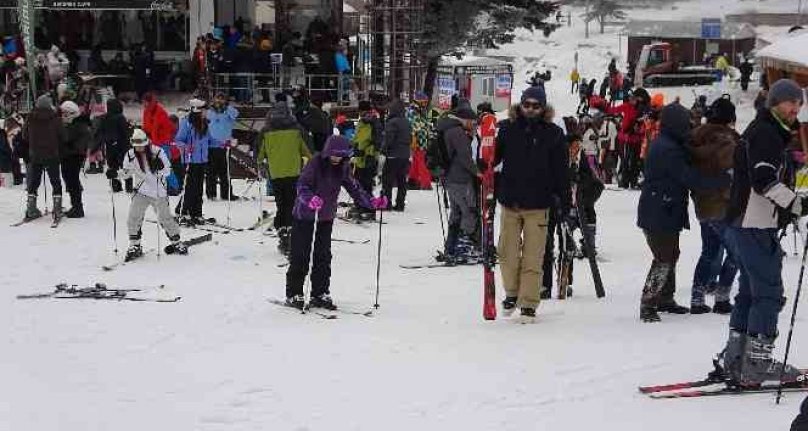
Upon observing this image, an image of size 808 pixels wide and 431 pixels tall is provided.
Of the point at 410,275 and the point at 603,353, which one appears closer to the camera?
the point at 603,353

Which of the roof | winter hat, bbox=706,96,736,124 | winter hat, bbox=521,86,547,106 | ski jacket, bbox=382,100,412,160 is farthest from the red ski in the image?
the roof

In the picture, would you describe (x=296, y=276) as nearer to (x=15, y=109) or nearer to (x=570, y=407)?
(x=570, y=407)

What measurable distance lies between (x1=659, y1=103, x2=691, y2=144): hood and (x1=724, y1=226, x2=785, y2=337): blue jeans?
189cm

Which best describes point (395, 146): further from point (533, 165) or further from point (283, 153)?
point (533, 165)

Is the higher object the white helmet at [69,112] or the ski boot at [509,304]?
the white helmet at [69,112]

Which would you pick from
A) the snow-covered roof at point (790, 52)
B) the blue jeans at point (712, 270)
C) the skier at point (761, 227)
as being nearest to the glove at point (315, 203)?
the blue jeans at point (712, 270)

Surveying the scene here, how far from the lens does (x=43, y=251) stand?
13266 millimetres

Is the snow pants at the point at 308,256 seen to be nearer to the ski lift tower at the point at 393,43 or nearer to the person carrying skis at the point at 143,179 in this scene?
the person carrying skis at the point at 143,179

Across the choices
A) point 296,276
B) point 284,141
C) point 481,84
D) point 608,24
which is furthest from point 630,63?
point 296,276

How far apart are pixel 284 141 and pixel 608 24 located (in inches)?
2894

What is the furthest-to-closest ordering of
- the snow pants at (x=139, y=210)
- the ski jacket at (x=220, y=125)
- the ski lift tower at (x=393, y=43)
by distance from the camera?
1. the ski lift tower at (x=393, y=43)
2. the ski jacket at (x=220, y=125)
3. the snow pants at (x=139, y=210)

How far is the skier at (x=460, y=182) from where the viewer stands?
464 inches

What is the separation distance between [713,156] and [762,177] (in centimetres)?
218

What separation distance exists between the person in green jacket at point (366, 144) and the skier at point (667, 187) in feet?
26.6
